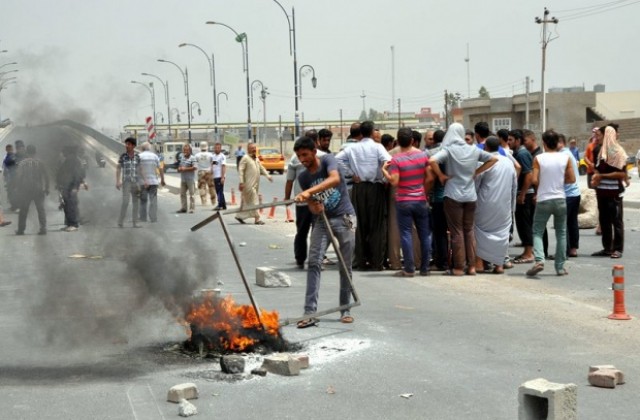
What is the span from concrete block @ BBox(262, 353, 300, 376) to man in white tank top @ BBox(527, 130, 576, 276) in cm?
569

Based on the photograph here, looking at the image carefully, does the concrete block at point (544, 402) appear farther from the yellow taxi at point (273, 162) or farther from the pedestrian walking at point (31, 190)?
the yellow taxi at point (273, 162)

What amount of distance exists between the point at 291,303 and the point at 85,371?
353cm

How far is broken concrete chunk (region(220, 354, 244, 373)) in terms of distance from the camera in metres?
7.19

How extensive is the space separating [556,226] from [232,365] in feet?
21.1

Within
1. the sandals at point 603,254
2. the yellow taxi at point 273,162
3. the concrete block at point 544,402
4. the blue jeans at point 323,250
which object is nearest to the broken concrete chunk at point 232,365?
the blue jeans at point 323,250

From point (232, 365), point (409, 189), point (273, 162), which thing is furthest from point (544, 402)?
point (273, 162)

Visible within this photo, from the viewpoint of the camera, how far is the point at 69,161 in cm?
1391

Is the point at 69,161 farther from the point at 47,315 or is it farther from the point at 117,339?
the point at 117,339

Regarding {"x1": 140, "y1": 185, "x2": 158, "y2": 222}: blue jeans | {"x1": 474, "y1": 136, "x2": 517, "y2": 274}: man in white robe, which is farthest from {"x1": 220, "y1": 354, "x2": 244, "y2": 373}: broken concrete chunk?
{"x1": 140, "y1": 185, "x2": 158, "y2": 222}: blue jeans

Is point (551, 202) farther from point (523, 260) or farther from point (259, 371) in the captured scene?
point (259, 371)

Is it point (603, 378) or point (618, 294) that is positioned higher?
point (618, 294)

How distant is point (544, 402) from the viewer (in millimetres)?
5633

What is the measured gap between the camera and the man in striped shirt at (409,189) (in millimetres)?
12062

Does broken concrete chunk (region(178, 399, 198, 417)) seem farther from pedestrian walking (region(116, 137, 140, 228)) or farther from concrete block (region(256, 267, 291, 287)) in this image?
pedestrian walking (region(116, 137, 140, 228))
